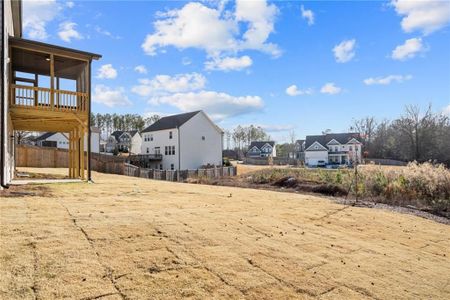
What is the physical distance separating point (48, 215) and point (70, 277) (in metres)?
2.61

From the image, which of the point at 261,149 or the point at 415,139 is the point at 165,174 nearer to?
the point at 415,139

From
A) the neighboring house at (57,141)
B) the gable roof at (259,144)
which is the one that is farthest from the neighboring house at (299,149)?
the neighboring house at (57,141)

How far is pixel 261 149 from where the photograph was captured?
76.5 meters

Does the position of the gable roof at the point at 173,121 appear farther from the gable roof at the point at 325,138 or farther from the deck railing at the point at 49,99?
the gable roof at the point at 325,138

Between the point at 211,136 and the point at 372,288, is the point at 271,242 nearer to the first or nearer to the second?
the point at 372,288

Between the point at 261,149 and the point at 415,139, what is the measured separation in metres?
36.4

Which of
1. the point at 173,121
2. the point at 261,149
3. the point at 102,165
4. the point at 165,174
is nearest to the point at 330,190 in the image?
the point at 165,174

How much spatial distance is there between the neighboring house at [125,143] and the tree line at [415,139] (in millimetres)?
42611

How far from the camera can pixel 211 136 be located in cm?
3988

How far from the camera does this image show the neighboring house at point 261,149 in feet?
249

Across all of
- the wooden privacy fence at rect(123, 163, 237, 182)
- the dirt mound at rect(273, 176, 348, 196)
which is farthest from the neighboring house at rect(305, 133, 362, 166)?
the dirt mound at rect(273, 176, 348, 196)

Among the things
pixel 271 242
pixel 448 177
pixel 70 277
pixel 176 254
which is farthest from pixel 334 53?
pixel 70 277

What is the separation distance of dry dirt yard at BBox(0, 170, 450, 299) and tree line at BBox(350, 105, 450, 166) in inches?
1322

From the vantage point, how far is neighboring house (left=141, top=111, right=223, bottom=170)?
37.1m
